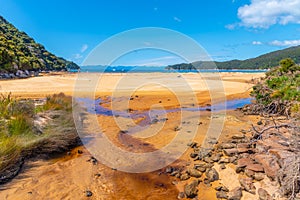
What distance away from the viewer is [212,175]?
6.04 metres

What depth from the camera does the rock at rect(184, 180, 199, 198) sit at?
5391mm

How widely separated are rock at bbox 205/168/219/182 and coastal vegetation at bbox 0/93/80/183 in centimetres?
503

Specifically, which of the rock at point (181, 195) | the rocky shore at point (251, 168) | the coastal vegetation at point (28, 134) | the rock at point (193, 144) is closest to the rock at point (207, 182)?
the rocky shore at point (251, 168)

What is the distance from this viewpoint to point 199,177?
6.16 meters

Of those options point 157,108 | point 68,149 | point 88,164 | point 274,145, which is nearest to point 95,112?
point 157,108

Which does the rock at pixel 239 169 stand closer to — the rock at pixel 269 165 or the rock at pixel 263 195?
the rock at pixel 269 165

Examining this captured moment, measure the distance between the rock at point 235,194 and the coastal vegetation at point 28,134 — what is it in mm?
5622

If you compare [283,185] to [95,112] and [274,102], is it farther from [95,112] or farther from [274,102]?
[95,112]

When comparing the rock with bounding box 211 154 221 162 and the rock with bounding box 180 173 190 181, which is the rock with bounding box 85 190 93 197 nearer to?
the rock with bounding box 180 173 190 181

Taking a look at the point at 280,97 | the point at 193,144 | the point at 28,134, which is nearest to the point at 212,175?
the point at 193,144

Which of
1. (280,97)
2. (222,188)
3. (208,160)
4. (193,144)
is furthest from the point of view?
(280,97)

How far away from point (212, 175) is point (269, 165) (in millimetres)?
1461

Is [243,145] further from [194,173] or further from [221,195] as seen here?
[221,195]

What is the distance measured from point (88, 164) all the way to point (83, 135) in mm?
2788
